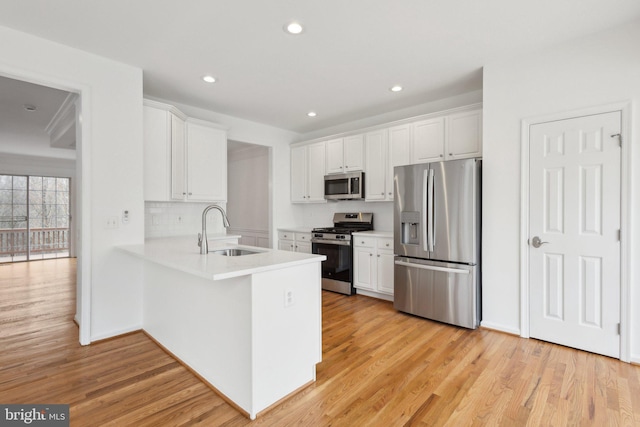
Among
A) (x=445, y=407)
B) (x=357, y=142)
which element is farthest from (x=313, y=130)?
(x=445, y=407)

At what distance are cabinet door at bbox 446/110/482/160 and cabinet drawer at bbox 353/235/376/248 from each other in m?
1.40

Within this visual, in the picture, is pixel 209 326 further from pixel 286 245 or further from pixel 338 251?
pixel 286 245

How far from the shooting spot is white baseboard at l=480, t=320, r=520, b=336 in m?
2.99

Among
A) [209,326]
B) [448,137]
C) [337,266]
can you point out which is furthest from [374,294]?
[209,326]

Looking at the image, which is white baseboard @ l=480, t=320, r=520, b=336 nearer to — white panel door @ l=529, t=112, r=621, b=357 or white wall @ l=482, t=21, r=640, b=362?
white wall @ l=482, t=21, r=640, b=362

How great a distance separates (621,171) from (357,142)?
116 inches

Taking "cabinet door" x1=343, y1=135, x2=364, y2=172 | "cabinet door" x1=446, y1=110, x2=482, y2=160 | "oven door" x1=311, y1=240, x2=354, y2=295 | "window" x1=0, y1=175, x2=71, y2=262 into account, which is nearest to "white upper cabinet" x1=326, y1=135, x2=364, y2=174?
"cabinet door" x1=343, y1=135, x2=364, y2=172

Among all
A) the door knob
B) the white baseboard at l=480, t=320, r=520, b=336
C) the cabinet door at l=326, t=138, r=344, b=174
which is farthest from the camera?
the cabinet door at l=326, t=138, r=344, b=174

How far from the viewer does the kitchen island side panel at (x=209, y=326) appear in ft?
6.18

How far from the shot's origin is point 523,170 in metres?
2.90

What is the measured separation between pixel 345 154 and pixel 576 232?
298 cm

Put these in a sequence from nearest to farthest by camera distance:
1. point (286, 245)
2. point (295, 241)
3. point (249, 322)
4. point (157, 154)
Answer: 1. point (249, 322)
2. point (157, 154)
3. point (295, 241)
4. point (286, 245)

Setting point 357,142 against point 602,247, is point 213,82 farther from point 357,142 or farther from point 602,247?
point 602,247

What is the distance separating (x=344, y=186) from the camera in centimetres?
476
